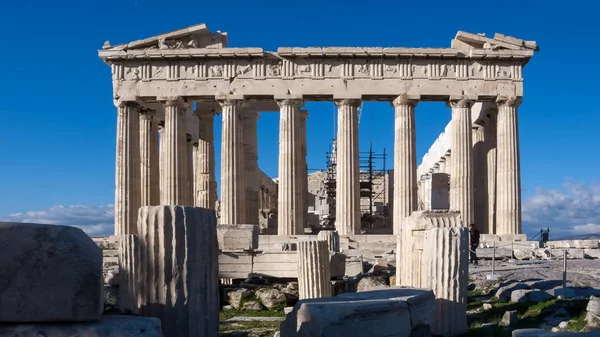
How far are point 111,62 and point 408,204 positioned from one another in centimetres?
1478

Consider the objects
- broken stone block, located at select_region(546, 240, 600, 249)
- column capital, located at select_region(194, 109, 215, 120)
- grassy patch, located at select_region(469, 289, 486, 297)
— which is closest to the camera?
grassy patch, located at select_region(469, 289, 486, 297)

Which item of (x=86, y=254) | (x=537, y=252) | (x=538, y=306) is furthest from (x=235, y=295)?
(x=537, y=252)

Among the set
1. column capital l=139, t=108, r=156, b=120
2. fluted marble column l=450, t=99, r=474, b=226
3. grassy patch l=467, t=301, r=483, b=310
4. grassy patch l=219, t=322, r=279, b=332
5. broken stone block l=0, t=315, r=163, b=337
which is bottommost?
grassy patch l=219, t=322, r=279, b=332

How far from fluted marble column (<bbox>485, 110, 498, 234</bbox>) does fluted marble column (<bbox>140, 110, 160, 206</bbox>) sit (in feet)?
51.0

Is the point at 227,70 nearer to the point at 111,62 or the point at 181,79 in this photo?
the point at 181,79

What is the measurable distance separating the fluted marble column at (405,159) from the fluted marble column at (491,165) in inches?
147

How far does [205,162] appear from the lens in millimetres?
36969

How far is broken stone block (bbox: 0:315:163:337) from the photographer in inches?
272

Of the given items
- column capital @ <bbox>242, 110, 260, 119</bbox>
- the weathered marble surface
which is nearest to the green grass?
the weathered marble surface

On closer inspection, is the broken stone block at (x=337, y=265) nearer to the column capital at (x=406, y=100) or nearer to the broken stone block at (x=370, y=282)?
the broken stone block at (x=370, y=282)

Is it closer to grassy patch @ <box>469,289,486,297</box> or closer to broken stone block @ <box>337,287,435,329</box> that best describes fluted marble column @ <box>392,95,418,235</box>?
grassy patch @ <box>469,289,486,297</box>

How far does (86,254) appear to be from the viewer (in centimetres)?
730

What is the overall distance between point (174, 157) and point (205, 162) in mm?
5359

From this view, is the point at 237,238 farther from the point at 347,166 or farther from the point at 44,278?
the point at 44,278
